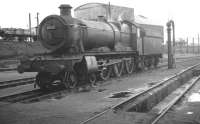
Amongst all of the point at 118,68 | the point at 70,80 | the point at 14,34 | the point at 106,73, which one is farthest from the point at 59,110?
the point at 14,34

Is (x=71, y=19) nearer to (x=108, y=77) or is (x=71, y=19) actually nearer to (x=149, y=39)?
Answer: (x=108, y=77)

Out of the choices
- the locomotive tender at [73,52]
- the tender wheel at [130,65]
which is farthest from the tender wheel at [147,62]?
the locomotive tender at [73,52]

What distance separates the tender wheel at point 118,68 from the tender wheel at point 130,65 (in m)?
0.61

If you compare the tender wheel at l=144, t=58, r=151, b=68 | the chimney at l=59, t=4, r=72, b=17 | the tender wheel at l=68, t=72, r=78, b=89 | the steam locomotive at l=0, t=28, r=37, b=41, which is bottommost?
the tender wheel at l=68, t=72, r=78, b=89

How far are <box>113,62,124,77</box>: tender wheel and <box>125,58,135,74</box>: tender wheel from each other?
2.01ft

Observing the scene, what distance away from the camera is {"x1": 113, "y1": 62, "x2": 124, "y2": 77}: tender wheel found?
14.1 m

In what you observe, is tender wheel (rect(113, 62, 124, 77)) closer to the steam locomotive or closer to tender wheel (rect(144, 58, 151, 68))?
tender wheel (rect(144, 58, 151, 68))

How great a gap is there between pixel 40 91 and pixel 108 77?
411cm

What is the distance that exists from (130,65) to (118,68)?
1787 mm

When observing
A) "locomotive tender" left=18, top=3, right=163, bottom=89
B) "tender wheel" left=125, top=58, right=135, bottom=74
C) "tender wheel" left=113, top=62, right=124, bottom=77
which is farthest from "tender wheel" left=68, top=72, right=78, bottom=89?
"tender wheel" left=125, top=58, right=135, bottom=74

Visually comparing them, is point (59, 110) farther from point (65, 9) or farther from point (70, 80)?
point (65, 9)

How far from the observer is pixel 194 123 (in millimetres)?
5977

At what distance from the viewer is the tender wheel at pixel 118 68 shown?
1407cm

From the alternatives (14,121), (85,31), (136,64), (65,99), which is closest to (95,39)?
(85,31)
